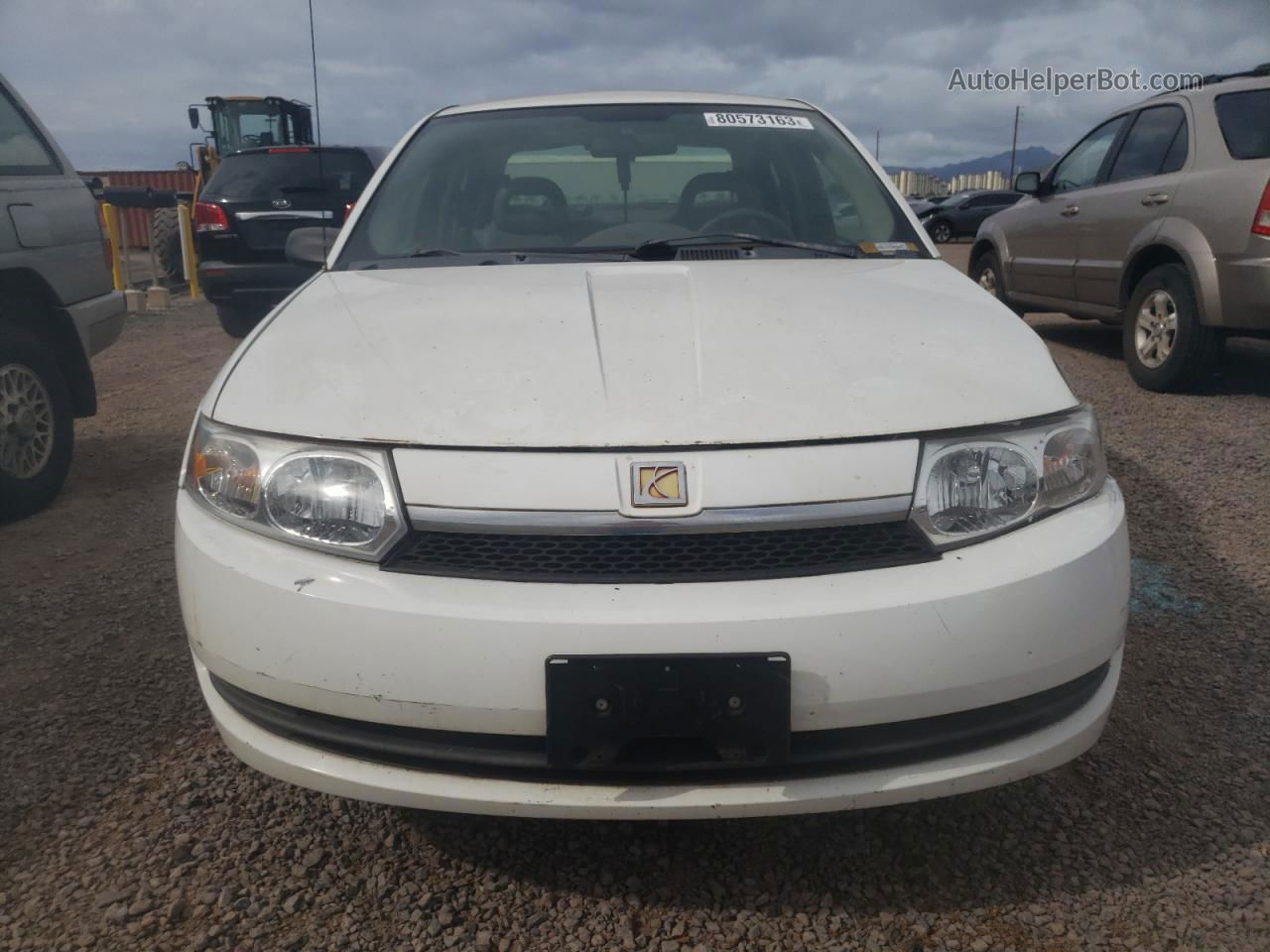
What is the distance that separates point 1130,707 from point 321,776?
6.16ft

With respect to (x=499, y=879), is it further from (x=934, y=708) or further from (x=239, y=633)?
(x=934, y=708)

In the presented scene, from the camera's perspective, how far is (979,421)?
1643 mm

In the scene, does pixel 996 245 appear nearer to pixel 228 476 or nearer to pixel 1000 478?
pixel 1000 478

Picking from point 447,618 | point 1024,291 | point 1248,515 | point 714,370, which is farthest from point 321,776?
point 1024,291

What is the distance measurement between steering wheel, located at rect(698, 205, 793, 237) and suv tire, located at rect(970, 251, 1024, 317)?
5.23 metres

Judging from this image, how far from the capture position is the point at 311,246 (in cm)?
277

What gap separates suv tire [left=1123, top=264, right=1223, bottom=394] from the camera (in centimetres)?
524

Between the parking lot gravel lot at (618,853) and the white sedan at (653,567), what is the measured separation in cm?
17

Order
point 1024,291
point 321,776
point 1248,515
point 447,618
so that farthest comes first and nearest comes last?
1. point 1024,291
2. point 1248,515
3. point 321,776
4. point 447,618

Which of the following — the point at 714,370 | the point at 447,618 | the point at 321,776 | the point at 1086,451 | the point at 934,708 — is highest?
the point at 714,370

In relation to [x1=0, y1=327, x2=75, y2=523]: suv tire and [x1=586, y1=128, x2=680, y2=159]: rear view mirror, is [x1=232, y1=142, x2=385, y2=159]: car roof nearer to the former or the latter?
[x1=0, y1=327, x2=75, y2=523]: suv tire

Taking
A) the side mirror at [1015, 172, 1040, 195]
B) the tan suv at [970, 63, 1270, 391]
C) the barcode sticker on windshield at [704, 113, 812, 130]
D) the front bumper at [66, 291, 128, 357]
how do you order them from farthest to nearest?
the side mirror at [1015, 172, 1040, 195] < the tan suv at [970, 63, 1270, 391] < the front bumper at [66, 291, 128, 357] < the barcode sticker on windshield at [704, 113, 812, 130]

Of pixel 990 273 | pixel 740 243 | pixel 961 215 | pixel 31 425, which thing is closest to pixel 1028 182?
pixel 990 273

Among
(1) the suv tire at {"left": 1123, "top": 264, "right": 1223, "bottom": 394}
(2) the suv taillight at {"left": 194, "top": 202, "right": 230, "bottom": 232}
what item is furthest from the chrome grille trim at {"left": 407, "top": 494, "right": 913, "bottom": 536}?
(2) the suv taillight at {"left": 194, "top": 202, "right": 230, "bottom": 232}
